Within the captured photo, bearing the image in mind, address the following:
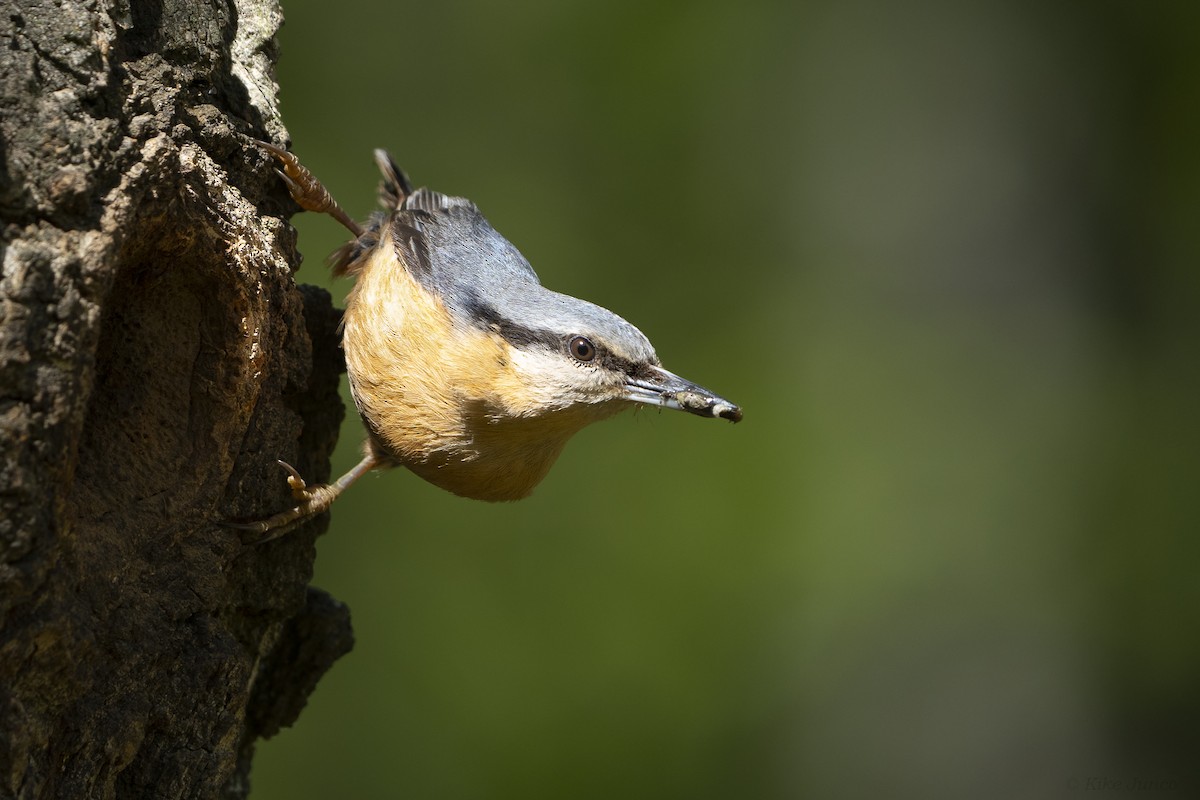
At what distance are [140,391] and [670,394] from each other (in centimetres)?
118

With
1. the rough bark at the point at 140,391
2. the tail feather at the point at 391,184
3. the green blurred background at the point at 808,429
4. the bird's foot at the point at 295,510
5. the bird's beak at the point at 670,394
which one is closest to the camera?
the rough bark at the point at 140,391

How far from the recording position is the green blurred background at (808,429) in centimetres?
593

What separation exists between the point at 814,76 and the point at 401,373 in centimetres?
509

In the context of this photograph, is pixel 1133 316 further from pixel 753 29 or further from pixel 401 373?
pixel 401 373

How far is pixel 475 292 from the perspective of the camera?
114 inches

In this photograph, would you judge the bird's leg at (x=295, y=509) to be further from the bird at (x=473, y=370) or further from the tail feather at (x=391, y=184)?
the tail feather at (x=391, y=184)

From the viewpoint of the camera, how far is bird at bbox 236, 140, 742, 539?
106 inches

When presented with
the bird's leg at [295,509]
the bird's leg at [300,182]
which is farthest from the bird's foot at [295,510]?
the bird's leg at [300,182]

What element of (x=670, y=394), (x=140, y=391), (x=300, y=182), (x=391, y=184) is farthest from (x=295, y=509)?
(x=391, y=184)

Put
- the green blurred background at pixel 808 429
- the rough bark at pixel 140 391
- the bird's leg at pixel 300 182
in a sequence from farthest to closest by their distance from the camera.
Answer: the green blurred background at pixel 808 429 < the bird's leg at pixel 300 182 < the rough bark at pixel 140 391

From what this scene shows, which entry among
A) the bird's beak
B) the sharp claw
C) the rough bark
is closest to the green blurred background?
the rough bark

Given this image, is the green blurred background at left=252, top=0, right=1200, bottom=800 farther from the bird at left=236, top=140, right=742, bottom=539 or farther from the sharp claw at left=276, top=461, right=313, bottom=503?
the sharp claw at left=276, top=461, right=313, bottom=503

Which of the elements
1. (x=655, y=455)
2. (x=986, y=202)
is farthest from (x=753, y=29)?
(x=655, y=455)

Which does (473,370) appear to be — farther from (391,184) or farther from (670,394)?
(391,184)
